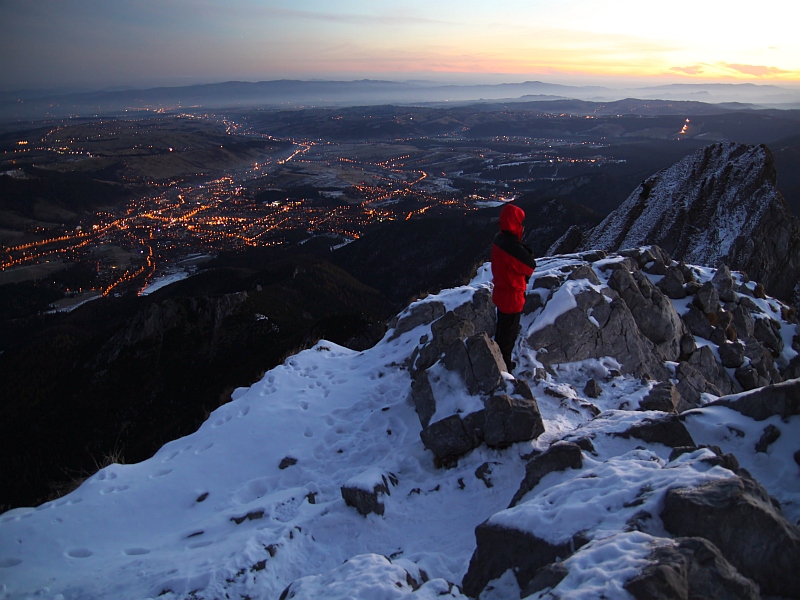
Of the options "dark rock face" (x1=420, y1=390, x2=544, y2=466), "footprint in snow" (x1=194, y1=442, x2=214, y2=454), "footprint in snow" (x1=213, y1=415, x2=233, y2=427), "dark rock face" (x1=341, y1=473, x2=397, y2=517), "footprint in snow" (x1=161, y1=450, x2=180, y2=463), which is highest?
"dark rock face" (x1=420, y1=390, x2=544, y2=466)

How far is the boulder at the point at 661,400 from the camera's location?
11.4 meters

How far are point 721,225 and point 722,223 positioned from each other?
0.29 m

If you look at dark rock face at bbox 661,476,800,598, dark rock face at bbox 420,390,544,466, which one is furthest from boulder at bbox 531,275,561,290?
dark rock face at bbox 661,476,800,598

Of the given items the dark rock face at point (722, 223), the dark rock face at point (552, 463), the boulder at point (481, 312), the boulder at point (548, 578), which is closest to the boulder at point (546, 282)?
the boulder at point (481, 312)

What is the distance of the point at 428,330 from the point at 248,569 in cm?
935

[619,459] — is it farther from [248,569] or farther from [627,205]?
[627,205]

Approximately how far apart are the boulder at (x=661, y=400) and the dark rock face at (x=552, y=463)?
17.1 feet

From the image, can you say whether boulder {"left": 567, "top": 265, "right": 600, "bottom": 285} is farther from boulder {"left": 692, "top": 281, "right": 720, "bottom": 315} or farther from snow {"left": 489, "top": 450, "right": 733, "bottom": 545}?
snow {"left": 489, "top": 450, "right": 733, "bottom": 545}

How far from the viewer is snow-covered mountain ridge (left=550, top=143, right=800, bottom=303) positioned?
120 ft

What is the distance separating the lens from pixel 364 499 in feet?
27.9

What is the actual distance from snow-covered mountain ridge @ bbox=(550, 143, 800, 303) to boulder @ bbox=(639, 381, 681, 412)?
25.6m

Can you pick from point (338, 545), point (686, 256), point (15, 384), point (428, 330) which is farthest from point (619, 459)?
point (15, 384)

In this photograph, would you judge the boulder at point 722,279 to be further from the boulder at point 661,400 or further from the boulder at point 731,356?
the boulder at point 661,400

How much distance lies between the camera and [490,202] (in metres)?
139
